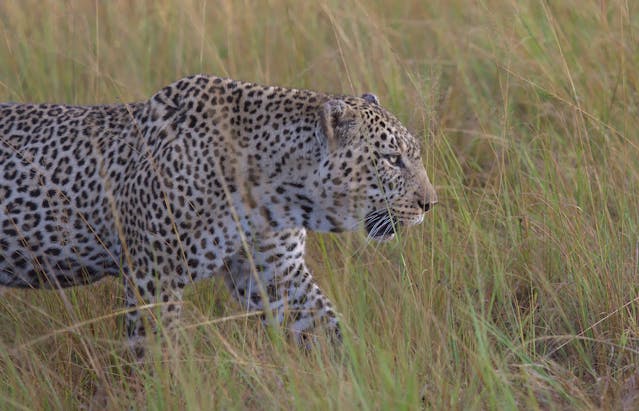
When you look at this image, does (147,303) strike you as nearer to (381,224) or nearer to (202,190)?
(202,190)

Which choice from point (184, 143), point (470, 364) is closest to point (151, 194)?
point (184, 143)

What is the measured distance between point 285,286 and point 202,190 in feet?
2.21

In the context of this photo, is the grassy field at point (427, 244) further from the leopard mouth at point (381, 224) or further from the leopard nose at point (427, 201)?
the leopard nose at point (427, 201)

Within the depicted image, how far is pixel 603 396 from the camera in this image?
4.14m

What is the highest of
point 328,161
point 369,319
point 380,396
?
point 328,161

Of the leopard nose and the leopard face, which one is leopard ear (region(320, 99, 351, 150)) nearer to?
the leopard face

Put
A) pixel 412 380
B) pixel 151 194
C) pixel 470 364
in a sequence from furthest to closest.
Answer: pixel 151 194 < pixel 470 364 < pixel 412 380

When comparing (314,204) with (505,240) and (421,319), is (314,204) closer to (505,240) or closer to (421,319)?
(421,319)

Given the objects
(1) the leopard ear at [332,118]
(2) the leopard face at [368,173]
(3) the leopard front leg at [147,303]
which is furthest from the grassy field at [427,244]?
(1) the leopard ear at [332,118]

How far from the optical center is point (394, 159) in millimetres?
5020

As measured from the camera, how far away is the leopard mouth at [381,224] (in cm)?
505

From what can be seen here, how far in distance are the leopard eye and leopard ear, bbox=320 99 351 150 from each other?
0.23 metres

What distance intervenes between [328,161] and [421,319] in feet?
2.64

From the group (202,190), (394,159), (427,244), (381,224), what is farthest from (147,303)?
(427,244)
